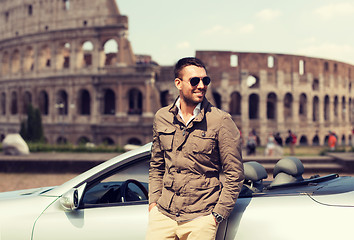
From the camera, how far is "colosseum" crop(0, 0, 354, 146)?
27391 millimetres

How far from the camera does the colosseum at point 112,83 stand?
89.9 ft

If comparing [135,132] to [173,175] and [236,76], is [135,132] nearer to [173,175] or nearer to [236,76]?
[236,76]

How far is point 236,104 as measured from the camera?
33219 mm

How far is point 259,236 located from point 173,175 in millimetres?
660

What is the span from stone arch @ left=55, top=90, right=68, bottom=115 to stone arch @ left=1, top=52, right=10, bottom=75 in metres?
7.26

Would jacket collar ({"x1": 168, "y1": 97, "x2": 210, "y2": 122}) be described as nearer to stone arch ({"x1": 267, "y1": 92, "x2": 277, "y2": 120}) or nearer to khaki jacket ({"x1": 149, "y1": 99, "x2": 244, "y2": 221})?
khaki jacket ({"x1": 149, "y1": 99, "x2": 244, "y2": 221})

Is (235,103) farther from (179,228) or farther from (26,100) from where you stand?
(179,228)

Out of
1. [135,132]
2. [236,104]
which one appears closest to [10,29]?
[135,132]

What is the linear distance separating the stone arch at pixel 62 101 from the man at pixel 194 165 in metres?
27.4

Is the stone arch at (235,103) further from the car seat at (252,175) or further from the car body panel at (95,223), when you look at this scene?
the car body panel at (95,223)

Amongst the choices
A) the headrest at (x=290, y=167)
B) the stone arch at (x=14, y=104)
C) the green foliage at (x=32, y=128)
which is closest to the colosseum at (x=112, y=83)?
the stone arch at (x=14, y=104)

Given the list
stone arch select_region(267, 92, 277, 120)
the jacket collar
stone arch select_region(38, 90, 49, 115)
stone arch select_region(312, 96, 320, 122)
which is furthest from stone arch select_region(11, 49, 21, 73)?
the jacket collar

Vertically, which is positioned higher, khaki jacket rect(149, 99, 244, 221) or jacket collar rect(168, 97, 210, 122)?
jacket collar rect(168, 97, 210, 122)

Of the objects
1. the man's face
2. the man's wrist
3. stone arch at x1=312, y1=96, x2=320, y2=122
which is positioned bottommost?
the man's wrist
